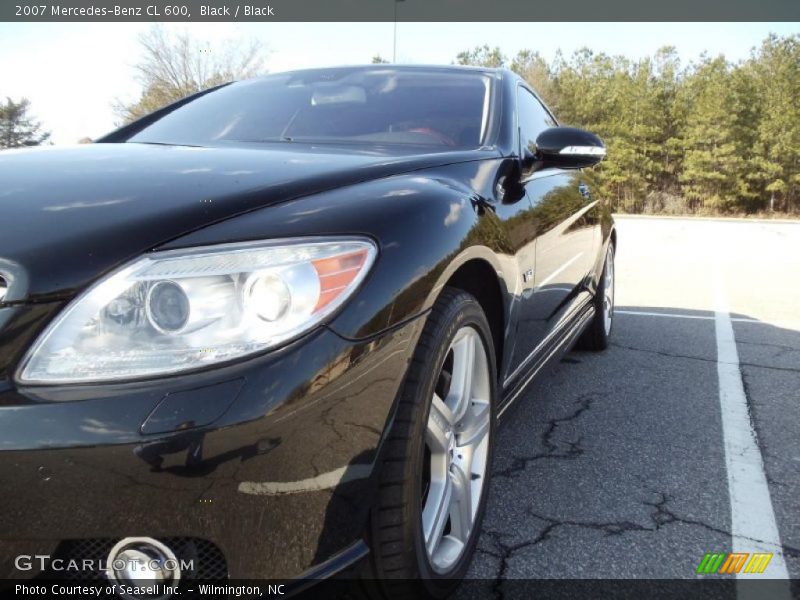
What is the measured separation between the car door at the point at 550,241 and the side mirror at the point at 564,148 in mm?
72

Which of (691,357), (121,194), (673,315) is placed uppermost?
(121,194)

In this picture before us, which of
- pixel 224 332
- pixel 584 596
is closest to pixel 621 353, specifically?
pixel 584 596

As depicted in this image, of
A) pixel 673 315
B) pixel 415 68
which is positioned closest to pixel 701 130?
pixel 673 315

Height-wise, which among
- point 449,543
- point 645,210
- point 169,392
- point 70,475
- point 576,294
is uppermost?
point 169,392

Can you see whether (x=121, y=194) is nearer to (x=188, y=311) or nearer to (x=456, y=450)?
(x=188, y=311)

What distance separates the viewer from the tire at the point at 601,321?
4.47m

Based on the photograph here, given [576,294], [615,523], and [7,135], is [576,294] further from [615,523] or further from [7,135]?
[7,135]

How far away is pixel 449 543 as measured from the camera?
1.90m

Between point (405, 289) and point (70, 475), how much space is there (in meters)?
0.75

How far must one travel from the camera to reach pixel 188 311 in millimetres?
1290

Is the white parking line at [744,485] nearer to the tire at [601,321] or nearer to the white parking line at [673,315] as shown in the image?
the tire at [601,321]

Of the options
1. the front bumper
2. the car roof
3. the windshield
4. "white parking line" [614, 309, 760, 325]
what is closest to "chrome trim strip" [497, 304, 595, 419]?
the windshield

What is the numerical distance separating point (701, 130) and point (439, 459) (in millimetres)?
39381

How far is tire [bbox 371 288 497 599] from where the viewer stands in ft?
4.95
